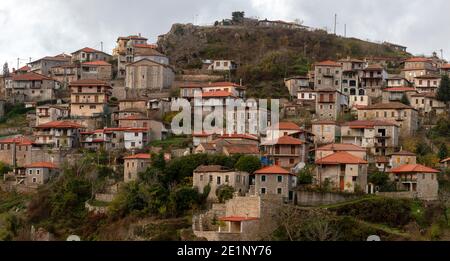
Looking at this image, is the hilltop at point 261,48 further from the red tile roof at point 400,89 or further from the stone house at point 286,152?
the stone house at point 286,152

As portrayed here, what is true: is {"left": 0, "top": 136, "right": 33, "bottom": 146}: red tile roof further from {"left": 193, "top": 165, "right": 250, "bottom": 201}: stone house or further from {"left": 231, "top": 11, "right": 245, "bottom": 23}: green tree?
{"left": 231, "top": 11, "right": 245, "bottom": 23}: green tree

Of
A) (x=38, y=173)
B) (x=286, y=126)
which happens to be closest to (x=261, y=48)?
(x=286, y=126)

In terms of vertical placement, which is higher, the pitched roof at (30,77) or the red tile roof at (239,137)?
the pitched roof at (30,77)

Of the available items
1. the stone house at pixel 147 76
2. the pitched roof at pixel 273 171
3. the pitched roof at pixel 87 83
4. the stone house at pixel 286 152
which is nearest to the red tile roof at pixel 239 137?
the stone house at pixel 286 152

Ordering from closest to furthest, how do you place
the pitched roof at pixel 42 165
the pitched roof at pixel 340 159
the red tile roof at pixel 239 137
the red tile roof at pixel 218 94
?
the pitched roof at pixel 340 159
the red tile roof at pixel 239 137
the pitched roof at pixel 42 165
the red tile roof at pixel 218 94

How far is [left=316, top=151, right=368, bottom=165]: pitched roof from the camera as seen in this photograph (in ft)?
162

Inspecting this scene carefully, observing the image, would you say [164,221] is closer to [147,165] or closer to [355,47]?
[147,165]

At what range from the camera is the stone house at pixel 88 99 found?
6750cm

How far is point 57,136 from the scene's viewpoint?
62219 millimetres

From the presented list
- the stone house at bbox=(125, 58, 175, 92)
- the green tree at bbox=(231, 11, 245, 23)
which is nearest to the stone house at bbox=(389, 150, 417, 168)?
the stone house at bbox=(125, 58, 175, 92)

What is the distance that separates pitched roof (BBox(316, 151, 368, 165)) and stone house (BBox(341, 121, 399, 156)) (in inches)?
234

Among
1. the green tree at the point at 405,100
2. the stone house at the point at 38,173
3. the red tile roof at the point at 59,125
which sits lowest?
the stone house at the point at 38,173

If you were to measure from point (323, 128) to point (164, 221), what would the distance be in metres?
15.6

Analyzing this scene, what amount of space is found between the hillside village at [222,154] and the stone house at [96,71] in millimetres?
109
